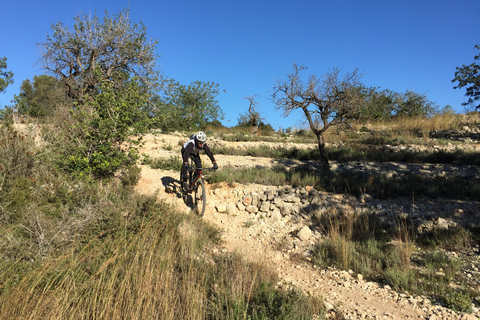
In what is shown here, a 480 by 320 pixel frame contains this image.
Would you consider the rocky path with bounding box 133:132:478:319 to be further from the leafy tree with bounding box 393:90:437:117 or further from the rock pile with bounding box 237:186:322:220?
the leafy tree with bounding box 393:90:437:117

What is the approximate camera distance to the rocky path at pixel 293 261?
386cm

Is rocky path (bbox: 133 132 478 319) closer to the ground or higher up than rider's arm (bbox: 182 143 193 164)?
closer to the ground

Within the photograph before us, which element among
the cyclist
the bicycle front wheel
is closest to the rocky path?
the bicycle front wheel

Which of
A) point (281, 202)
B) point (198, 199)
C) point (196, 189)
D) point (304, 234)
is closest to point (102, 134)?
point (196, 189)

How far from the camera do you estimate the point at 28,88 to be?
120 feet

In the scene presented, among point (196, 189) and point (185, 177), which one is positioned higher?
point (185, 177)

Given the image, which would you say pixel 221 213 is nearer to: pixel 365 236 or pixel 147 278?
pixel 365 236

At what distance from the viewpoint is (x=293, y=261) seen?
568 cm

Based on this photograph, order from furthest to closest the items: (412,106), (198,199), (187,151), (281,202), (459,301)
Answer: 1. (412,106)
2. (281,202)
3. (198,199)
4. (187,151)
5. (459,301)

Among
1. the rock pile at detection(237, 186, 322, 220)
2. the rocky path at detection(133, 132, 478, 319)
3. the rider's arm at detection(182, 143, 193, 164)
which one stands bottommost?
the rocky path at detection(133, 132, 478, 319)

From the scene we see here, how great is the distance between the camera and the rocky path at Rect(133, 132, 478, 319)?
12.7ft

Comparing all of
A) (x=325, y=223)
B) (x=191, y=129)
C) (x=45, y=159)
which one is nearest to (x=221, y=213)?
(x=325, y=223)

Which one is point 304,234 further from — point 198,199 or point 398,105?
point 398,105

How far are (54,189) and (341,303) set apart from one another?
6585mm
